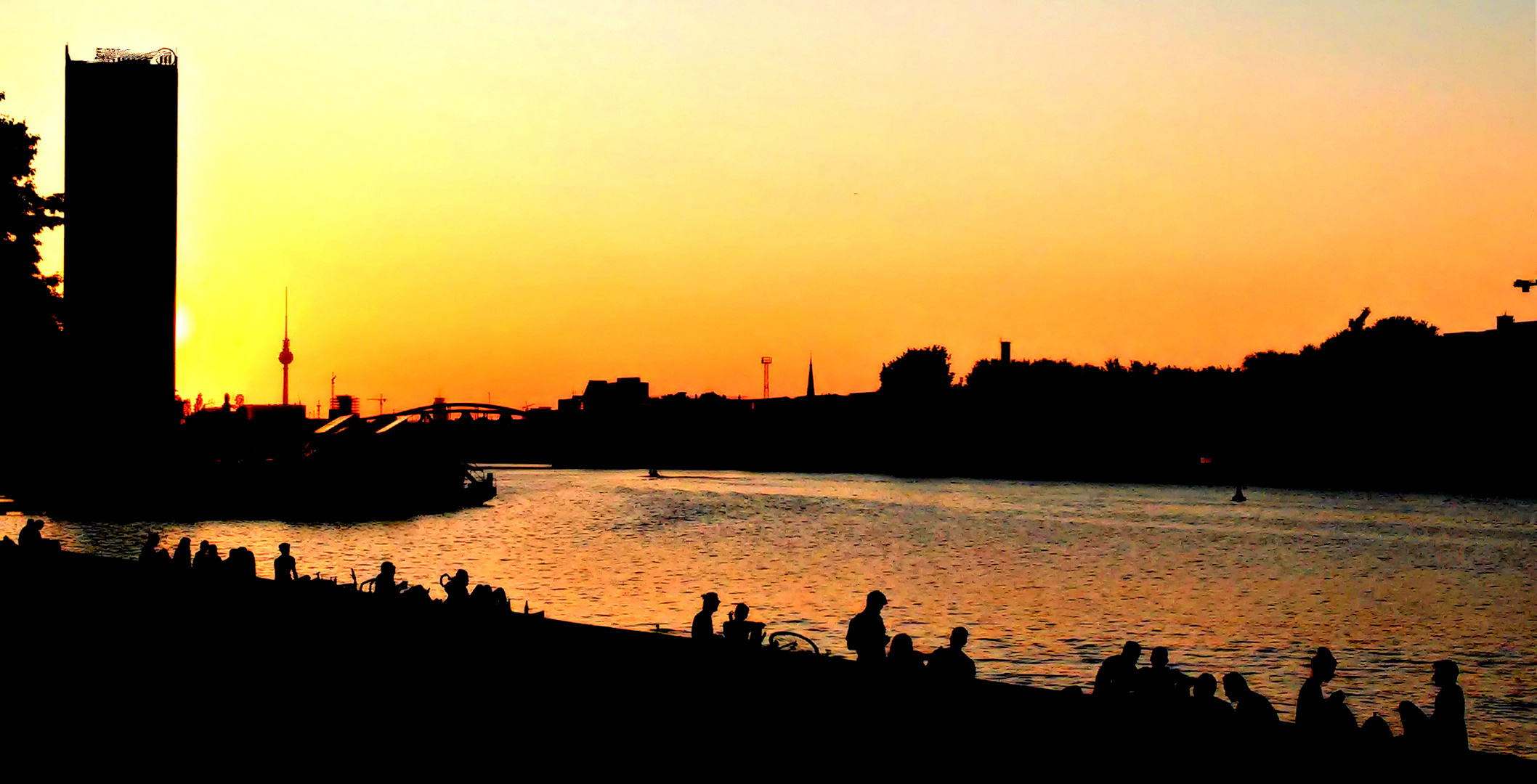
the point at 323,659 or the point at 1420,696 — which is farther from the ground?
the point at 323,659

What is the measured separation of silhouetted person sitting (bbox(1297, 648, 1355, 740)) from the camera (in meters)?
15.0

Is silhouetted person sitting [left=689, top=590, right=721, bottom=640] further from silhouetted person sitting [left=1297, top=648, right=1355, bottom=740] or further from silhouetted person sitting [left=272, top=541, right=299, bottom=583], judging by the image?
silhouetted person sitting [left=272, top=541, right=299, bottom=583]

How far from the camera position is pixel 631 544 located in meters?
99.8

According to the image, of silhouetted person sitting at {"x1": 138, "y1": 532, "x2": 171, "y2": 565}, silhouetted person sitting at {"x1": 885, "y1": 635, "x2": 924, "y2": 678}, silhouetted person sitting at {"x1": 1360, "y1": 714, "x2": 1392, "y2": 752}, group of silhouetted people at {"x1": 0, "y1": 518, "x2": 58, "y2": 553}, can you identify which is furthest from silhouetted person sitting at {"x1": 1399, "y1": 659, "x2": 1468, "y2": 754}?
group of silhouetted people at {"x1": 0, "y1": 518, "x2": 58, "y2": 553}

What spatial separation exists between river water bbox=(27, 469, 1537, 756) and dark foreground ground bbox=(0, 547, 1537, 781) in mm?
21574

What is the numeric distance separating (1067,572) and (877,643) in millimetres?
63209

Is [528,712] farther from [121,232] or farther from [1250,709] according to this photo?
[121,232]

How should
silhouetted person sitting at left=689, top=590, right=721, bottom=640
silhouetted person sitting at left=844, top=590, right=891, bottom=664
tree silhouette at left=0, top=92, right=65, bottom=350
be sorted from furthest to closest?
tree silhouette at left=0, top=92, right=65, bottom=350, silhouetted person sitting at left=689, top=590, right=721, bottom=640, silhouetted person sitting at left=844, top=590, right=891, bottom=664

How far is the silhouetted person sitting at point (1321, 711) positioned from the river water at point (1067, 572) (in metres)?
21.0

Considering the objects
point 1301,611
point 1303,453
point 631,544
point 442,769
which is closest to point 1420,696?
point 1301,611

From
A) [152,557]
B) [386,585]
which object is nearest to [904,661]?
[386,585]

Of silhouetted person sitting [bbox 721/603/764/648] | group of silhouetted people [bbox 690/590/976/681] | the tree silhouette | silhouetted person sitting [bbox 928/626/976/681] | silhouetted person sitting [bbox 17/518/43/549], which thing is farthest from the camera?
the tree silhouette

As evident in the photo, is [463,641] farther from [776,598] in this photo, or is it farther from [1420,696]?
[776,598]

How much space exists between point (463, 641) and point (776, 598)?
4693cm
